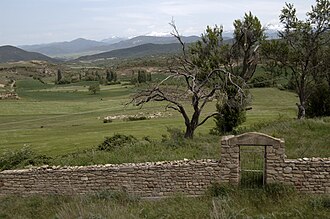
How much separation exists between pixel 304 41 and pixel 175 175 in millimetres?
22328

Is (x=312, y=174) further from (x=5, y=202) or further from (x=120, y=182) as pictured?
(x=5, y=202)

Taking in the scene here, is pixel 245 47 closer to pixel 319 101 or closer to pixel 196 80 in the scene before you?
pixel 319 101

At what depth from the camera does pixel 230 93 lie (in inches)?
1187

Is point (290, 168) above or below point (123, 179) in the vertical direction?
above

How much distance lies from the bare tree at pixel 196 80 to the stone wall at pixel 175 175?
33.2ft

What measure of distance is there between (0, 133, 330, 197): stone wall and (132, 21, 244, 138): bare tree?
33.2 feet

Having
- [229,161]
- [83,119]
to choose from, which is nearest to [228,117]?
[229,161]

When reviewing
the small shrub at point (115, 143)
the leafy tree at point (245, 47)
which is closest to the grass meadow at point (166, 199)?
the small shrub at point (115, 143)

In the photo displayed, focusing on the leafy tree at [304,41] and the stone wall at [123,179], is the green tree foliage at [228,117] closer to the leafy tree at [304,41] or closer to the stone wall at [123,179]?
the leafy tree at [304,41]

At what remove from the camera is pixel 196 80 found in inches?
1091

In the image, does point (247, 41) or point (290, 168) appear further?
point (247, 41)

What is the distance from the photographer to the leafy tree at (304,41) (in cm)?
3195

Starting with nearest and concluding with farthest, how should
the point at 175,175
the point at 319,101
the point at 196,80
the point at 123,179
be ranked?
the point at 175,175
the point at 123,179
the point at 196,80
the point at 319,101

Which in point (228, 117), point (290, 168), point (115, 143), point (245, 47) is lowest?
point (115, 143)
